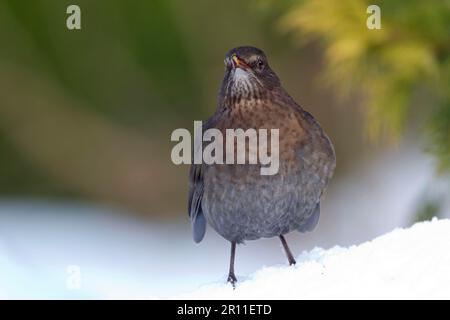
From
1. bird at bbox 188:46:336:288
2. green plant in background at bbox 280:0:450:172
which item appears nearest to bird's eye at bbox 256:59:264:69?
bird at bbox 188:46:336:288

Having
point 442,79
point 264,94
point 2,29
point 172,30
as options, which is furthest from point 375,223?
point 264,94

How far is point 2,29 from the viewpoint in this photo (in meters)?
7.64

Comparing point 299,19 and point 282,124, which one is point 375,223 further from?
point 282,124

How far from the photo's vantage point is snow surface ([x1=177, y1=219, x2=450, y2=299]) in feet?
10.2

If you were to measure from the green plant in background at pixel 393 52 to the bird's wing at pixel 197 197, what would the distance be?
1.49 meters

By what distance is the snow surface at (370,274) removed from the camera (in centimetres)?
311

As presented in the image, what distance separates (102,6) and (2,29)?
0.83 meters

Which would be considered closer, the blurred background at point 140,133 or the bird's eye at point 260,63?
the bird's eye at point 260,63

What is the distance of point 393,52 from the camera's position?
5.23 meters

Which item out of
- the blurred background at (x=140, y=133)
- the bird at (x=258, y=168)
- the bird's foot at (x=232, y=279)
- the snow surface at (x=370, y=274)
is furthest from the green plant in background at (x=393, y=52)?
the bird's foot at (x=232, y=279)

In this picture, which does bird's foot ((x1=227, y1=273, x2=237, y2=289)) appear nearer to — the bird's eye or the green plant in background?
the bird's eye

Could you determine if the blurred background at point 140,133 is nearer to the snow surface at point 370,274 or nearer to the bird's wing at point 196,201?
the bird's wing at point 196,201

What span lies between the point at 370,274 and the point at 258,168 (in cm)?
73

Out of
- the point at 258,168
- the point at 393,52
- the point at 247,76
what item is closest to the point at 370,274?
the point at 258,168
